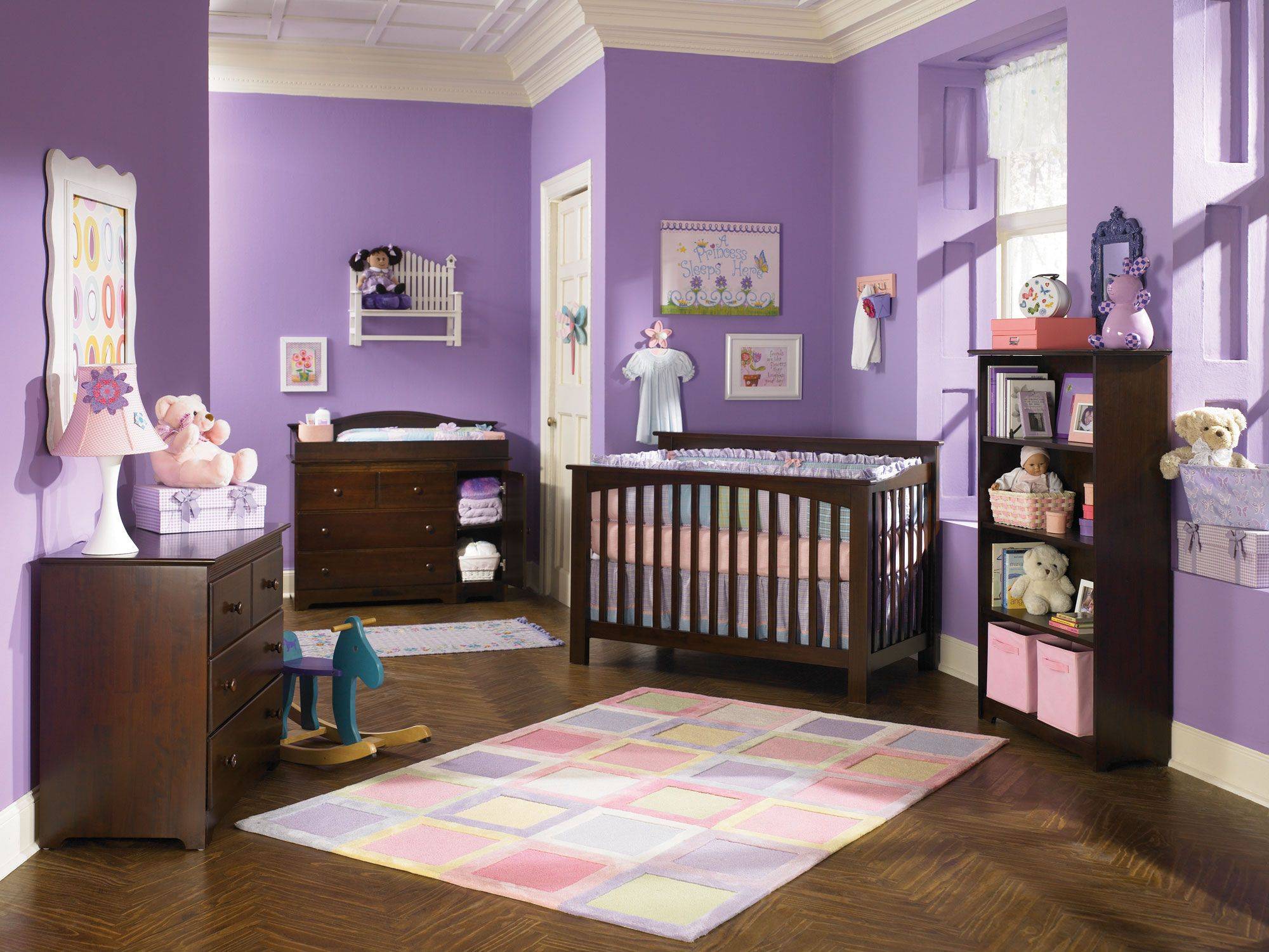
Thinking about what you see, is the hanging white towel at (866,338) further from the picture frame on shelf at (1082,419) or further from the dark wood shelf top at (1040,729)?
the dark wood shelf top at (1040,729)

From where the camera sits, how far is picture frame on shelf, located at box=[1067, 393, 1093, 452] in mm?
3875

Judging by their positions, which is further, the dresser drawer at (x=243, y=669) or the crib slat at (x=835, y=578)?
the crib slat at (x=835, y=578)

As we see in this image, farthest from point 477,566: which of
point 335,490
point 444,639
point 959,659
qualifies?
point 959,659

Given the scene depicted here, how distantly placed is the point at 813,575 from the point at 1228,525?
1491 millimetres

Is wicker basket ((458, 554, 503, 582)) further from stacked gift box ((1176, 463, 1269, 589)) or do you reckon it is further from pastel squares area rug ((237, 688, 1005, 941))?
stacked gift box ((1176, 463, 1269, 589))

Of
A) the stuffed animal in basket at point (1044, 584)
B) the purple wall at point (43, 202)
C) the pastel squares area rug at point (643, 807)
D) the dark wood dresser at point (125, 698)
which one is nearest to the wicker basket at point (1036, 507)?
the stuffed animal in basket at point (1044, 584)

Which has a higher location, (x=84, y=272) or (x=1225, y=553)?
(x=84, y=272)

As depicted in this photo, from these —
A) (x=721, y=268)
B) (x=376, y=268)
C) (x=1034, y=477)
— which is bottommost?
(x=1034, y=477)

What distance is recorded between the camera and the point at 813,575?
15.0 ft

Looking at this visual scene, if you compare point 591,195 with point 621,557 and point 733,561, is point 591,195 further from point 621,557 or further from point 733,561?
point 733,561

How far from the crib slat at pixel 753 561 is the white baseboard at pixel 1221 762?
1540 millimetres

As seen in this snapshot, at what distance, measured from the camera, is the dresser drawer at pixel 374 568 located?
20.4ft

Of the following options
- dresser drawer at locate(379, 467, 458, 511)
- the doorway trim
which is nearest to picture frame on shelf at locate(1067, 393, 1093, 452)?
the doorway trim

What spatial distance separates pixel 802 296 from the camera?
589cm
